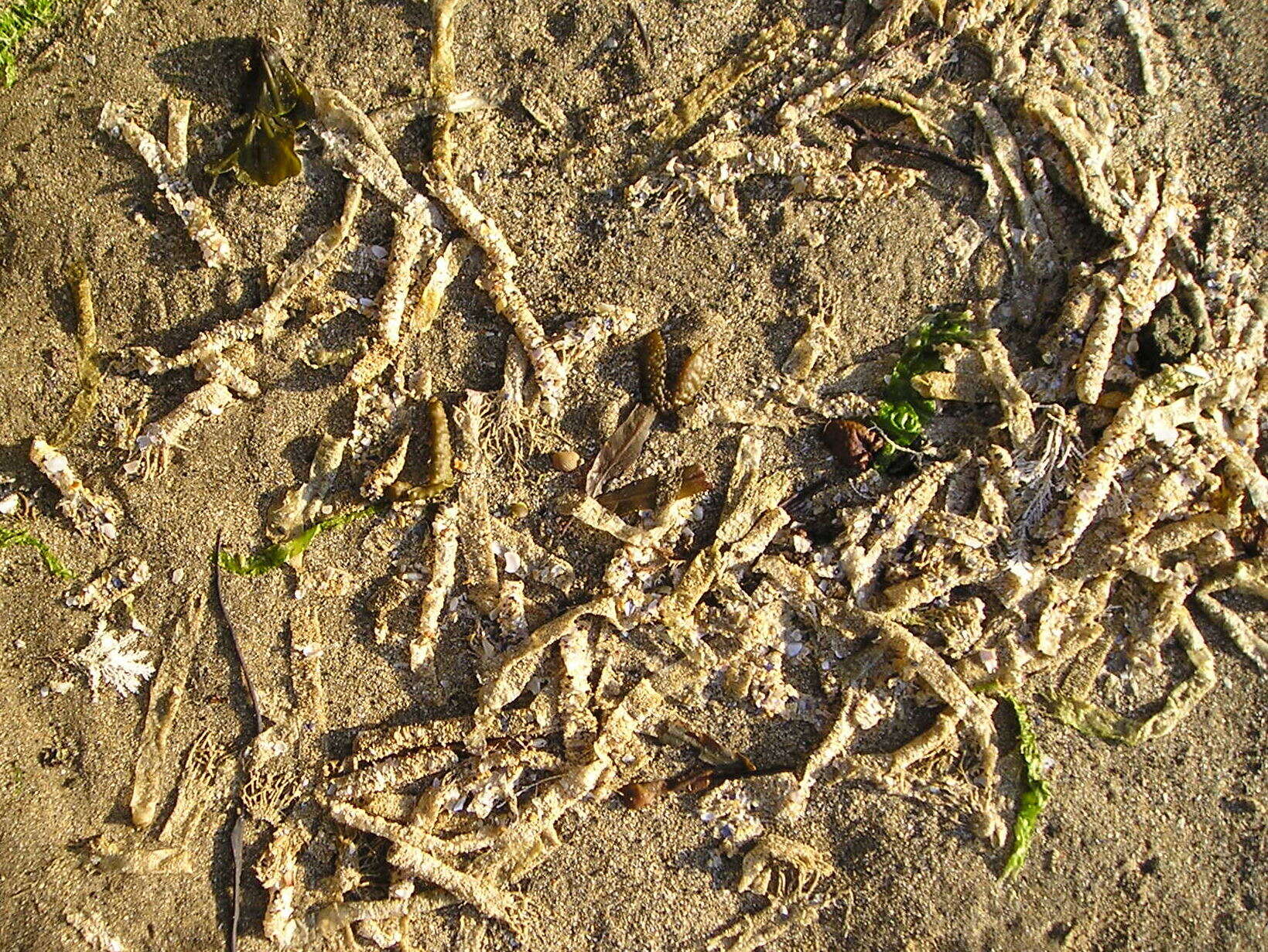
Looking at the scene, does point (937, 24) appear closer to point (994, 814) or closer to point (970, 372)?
point (970, 372)

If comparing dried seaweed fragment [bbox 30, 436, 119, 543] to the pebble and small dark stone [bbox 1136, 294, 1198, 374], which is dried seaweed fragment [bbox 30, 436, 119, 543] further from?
small dark stone [bbox 1136, 294, 1198, 374]

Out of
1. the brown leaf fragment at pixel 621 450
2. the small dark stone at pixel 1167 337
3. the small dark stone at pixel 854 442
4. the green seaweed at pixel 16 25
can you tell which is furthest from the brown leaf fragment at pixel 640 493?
the green seaweed at pixel 16 25

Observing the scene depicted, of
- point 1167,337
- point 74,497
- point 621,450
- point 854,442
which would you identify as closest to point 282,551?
point 74,497

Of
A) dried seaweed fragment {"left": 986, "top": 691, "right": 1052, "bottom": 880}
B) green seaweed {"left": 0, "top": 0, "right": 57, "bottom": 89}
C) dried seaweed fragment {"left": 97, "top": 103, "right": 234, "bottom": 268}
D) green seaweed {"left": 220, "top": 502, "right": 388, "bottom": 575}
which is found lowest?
dried seaweed fragment {"left": 986, "top": 691, "right": 1052, "bottom": 880}

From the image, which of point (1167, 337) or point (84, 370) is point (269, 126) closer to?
point (84, 370)

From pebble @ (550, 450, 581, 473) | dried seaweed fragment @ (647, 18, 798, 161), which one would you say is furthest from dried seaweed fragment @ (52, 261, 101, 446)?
dried seaweed fragment @ (647, 18, 798, 161)

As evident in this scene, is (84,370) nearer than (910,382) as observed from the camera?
No

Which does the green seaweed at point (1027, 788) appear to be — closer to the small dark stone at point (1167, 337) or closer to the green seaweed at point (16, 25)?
the small dark stone at point (1167, 337)
